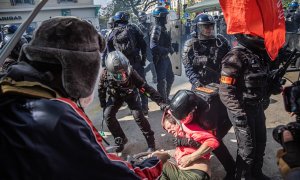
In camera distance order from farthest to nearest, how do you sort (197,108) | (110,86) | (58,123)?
(110,86) < (197,108) < (58,123)

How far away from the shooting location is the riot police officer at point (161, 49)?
5680mm

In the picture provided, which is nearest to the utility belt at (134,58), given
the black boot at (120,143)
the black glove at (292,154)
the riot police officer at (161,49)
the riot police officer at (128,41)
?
the riot police officer at (128,41)

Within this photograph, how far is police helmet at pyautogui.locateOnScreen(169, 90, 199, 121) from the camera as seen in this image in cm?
263

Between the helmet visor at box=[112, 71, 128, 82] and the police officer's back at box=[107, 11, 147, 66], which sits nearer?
the helmet visor at box=[112, 71, 128, 82]

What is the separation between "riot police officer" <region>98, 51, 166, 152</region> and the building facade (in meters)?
22.1

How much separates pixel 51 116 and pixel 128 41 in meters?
4.30

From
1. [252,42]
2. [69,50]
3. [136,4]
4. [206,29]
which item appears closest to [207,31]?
[206,29]

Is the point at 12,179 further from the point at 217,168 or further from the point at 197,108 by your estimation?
the point at 217,168

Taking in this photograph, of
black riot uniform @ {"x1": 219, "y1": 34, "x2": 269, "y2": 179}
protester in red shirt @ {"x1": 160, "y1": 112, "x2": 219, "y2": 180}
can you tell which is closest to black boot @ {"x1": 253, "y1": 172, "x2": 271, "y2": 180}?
black riot uniform @ {"x1": 219, "y1": 34, "x2": 269, "y2": 179}

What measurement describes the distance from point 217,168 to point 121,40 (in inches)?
116

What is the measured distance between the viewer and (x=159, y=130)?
191 inches

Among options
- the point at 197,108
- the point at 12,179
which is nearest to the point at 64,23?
the point at 12,179

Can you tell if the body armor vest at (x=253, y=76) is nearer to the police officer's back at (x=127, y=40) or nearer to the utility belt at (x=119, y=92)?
the utility belt at (x=119, y=92)

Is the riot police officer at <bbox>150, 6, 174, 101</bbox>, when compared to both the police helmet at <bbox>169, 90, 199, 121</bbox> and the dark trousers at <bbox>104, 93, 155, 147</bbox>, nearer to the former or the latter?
the dark trousers at <bbox>104, 93, 155, 147</bbox>
